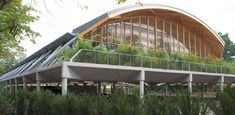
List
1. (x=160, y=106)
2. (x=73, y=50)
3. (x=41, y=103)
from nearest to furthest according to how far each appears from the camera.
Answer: (x=160, y=106) → (x=41, y=103) → (x=73, y=50)

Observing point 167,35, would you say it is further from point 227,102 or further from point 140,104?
point 227,102

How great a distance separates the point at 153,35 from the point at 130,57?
12.1 m

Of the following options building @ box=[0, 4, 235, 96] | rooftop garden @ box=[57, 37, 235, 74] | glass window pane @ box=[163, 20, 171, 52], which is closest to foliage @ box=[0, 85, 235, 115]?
building @ box=[0, 4, 235, 96]

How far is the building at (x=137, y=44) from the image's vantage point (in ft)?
73.6

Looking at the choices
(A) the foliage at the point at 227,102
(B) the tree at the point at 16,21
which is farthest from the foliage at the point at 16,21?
(A) the foliage at the point at 227,102

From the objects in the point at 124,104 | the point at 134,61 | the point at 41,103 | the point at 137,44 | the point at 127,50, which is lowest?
the point at 41,103

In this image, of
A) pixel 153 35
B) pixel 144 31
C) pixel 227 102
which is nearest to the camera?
pixel 227 102

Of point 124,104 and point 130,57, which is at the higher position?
point 130,57

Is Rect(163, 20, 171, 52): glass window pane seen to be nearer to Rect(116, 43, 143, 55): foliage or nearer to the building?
the building

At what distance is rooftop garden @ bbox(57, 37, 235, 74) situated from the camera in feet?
70.1

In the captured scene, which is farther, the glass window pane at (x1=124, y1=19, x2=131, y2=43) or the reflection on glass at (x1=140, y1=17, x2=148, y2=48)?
the reflection on glass at (x1=140, y1=17, x2=148, y2=48)

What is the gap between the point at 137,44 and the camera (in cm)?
3319

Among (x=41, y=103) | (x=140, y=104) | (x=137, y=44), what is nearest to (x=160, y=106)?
(x=140, y=104)

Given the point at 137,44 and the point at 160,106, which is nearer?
the point at 160,106
